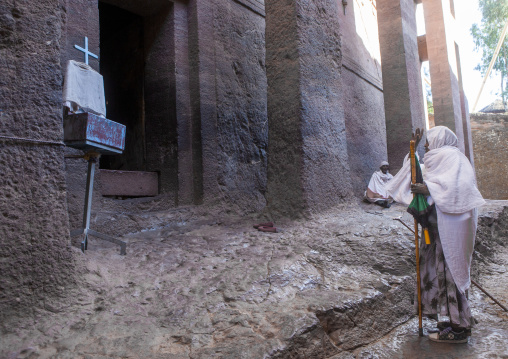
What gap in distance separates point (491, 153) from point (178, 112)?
1469cm

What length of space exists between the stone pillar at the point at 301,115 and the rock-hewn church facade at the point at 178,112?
0.05 ft

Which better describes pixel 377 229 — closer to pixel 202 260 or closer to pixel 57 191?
pixel 202 260

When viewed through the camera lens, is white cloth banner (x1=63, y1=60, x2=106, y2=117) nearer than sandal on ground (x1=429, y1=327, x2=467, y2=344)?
No

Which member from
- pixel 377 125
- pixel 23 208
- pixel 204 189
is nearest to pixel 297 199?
pixel 204 189

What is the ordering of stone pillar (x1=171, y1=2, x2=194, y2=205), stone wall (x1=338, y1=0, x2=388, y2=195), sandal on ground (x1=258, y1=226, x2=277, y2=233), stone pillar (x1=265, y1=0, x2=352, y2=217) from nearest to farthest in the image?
1. sandal on ground (x1=258, y1=226, x2=277, y2=233)
2. stone pillar (x1=265, y1=0, x2=352, y2=217)
3. stone pillar (x1=171, y1=2, x2=194, y2=205)
4. stone wall (x1=338, y1=0, x2=388, y2=195)

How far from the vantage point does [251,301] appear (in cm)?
293

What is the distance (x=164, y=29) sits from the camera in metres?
5.71

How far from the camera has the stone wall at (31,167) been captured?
2.39 meters

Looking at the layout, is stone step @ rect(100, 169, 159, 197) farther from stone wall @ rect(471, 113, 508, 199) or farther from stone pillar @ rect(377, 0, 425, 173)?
stone wall @ rect(471, 113, 508, 199)

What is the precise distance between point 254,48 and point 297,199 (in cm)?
307

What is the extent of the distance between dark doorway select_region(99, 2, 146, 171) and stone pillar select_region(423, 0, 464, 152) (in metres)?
9.34

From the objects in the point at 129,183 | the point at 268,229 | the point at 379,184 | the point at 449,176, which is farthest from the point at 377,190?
the point at 129,183

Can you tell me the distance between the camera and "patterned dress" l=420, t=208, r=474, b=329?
3025mm

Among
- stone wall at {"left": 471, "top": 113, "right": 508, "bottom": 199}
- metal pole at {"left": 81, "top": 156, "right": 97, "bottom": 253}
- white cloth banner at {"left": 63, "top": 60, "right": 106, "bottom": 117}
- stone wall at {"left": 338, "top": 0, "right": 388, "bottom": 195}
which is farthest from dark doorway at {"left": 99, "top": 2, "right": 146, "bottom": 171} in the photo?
stone wall at {"left": 471, "top": 113, "right": 508, "bottom": 199}
